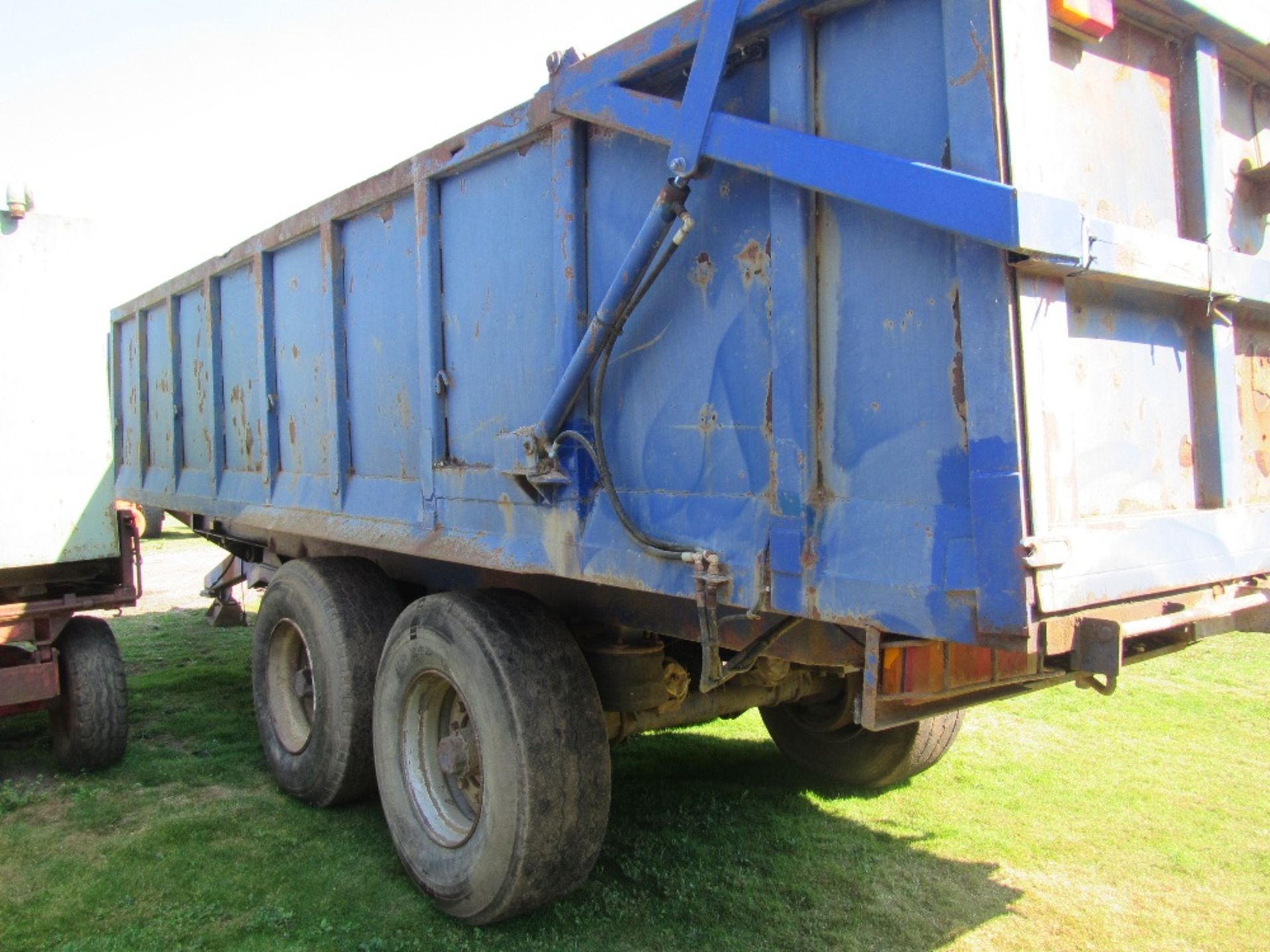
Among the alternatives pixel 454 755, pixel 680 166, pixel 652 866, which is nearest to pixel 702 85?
pixel 680 166

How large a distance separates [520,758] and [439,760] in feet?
2.33

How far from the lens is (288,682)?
192 inches

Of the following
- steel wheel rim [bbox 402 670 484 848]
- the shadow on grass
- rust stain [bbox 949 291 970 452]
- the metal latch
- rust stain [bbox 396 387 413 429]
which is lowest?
the shadow on grass

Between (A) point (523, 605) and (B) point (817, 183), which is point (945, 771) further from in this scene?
(B) point (817, 183)

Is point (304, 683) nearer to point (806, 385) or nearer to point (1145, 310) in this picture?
point (806, 385)

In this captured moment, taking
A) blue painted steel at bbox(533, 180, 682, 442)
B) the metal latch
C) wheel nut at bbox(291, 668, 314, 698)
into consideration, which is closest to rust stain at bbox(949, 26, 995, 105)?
blue painted steel at bbox(533, 180, 682, 442)

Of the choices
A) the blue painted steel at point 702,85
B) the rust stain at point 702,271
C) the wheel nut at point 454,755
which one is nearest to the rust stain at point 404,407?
the wheel nut at point 454,755

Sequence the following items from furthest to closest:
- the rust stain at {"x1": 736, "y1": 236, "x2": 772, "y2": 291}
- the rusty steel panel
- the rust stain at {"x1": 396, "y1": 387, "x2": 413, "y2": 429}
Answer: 1. the rusty steel panel
2. the rust stain at {"x1": 396, "y1": 387, "x2": 413, "y2": 429}
3. the rust stain at {"x1": 736, "y1": 236, "x2": 772, "y2": 291}

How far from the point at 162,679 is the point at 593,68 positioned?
5563 mm

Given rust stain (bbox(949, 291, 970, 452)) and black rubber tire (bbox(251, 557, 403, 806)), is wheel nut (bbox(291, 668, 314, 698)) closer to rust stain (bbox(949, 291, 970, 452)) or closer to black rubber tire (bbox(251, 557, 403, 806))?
black rubber tire (bbox(251, 557, 403, 806))

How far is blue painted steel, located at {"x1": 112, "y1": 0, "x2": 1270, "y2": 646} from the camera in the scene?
204 cm

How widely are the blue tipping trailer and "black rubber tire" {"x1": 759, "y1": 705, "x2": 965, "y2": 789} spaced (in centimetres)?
83

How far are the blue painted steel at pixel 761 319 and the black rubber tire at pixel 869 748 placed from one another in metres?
1.98

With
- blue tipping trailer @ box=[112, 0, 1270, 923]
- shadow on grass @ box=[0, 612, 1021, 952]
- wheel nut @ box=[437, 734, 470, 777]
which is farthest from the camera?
wheel nut @ box=[437, 734, 470, 777]
